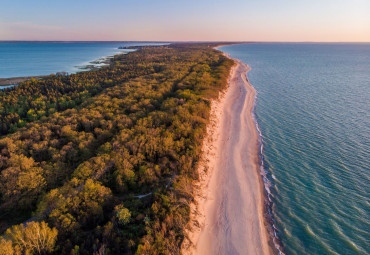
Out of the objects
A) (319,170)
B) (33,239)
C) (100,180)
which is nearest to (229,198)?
(319,170)

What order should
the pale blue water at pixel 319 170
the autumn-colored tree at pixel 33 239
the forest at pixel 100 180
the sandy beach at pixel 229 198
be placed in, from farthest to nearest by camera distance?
the pale blue water at pixel 319 170 → the sandy beach at pixel 229 198 → the forest at pixel 100 180 → the autumn-colored tree at pixel 33 239

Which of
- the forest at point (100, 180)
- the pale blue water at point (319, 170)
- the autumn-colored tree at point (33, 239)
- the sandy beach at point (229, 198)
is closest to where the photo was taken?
the autumn-colored tree at point (33, 239)

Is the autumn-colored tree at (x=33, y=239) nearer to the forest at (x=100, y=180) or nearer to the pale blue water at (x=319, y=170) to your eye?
the forest at (x=100, y=180)

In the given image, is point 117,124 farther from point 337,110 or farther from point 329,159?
point 337,110

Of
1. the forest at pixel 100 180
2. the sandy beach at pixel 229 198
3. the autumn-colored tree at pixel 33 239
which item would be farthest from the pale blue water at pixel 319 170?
the autumn-colored tree at pixel 33 239

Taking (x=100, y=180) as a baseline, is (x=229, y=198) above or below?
below

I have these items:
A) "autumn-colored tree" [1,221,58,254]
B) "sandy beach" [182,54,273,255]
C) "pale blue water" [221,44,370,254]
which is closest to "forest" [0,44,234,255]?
"autumn-colored tree" [1,221,58,254]

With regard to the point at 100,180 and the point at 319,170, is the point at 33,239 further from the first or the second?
the point at 319,170

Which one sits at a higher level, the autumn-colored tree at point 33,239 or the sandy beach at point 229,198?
the autumn-colored tree at point 33,239

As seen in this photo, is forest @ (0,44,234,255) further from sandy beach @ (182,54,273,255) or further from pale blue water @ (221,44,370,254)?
pale blue water @ (221,44,370,254)
